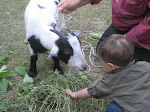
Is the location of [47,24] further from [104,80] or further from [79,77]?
[104,80]

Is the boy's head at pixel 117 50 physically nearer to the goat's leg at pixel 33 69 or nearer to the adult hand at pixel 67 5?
the adult hand at pixel 67 5

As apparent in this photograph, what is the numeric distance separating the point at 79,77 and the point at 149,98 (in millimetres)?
1155

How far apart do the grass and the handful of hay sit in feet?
0.04

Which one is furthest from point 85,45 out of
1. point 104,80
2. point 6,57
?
point 104,80

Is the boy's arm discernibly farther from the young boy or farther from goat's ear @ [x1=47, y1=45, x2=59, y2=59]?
goat's ear @ [x1=47, y1=45, x2=59, y2=59]

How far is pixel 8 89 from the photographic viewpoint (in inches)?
101

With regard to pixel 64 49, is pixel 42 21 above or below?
above

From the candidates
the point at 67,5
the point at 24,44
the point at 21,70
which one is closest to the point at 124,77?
the point at 67,5

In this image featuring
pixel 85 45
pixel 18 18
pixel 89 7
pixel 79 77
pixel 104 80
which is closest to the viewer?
pixel 104 80

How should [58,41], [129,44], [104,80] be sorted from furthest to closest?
[58,41] < [104,80] < [129,44]

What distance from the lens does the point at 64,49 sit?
2.37 m

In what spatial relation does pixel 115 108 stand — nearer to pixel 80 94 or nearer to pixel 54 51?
pixel 80 94

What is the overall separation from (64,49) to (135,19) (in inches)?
41.6

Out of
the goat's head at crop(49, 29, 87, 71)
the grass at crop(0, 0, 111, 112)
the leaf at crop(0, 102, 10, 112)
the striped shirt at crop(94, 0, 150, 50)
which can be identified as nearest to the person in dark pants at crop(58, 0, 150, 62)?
the striped shirt at crop(94, 0, 150, 50)
